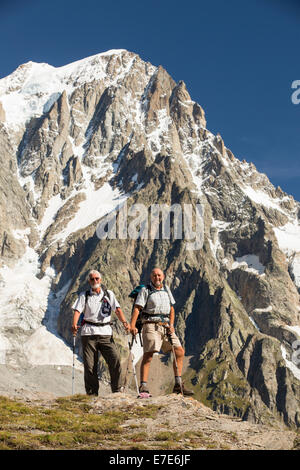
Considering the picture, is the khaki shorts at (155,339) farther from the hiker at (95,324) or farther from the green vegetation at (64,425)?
the green vegetation at (64,425)

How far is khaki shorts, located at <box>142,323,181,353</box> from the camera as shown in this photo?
18578 millimetres

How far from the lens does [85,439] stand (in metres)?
13.6

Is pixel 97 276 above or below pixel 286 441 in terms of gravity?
above

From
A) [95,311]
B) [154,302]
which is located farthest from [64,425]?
[154,302]

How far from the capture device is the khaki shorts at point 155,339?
18.6 m

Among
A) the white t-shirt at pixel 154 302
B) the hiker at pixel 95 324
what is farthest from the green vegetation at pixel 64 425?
the white t-shirt at pixel 154 302

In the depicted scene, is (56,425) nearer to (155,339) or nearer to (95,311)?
(95,311)
